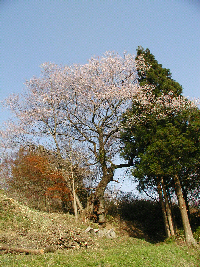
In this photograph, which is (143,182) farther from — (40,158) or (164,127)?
(40,158)

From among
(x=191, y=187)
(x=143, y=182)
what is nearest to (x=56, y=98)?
(x=143, y=182)

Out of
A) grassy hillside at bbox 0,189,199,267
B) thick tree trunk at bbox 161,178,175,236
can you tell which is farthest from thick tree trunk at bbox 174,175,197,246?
thick tree trunk at bbox 161,178,175,236

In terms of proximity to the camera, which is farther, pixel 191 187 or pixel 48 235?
pixel 191 187

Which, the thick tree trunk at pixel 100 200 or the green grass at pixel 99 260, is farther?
the thick tree trunk at pixel 100 200

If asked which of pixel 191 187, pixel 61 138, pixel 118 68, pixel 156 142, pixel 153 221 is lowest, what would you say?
pixel 153 221

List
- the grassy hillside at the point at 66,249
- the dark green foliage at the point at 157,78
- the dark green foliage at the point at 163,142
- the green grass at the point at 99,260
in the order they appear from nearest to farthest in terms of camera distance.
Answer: the green grass at the point at 99,260 < the grassy hillside at the point at 66,249 < the dark green foliage at the point at 163,142 < the dark green foliage at the point at 157,78

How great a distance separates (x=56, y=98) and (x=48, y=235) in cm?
899

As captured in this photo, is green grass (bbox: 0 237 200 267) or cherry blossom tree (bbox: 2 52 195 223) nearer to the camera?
green grass (bbox: 0 237 200 267)

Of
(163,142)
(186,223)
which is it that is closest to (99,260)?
(186,223)

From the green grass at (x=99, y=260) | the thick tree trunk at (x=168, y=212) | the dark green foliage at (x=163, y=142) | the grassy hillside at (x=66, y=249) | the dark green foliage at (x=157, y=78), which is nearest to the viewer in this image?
the green grass at (x=99, y=260)

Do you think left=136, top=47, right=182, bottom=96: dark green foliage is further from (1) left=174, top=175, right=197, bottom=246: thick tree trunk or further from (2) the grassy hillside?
(2) the grassy hillside

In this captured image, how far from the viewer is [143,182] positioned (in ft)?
40.1

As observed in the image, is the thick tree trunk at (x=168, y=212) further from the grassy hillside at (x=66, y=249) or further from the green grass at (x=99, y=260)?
the green grass at (x=99, y=260)

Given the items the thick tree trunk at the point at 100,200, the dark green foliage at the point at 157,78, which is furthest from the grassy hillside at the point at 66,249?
the dark green foliage at the point at 157,78
